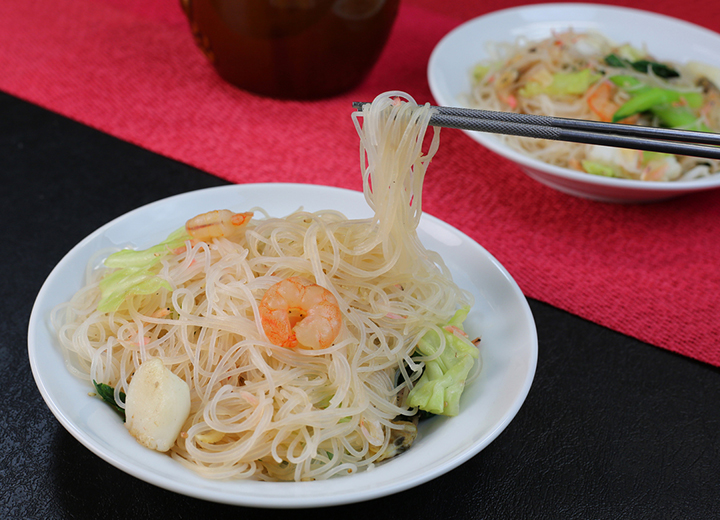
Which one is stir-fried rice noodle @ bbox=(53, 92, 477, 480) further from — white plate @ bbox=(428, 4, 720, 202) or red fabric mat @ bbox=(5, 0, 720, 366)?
white plate @ bbox=(428, 4, 720, 202)

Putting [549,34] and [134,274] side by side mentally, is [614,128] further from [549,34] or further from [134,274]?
[549,34]

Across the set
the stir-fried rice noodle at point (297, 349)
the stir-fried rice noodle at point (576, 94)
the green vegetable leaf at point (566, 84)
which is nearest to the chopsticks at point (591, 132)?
the stir-fried rice noodle at point (297, 349)

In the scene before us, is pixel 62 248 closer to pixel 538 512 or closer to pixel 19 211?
pixel 19 211

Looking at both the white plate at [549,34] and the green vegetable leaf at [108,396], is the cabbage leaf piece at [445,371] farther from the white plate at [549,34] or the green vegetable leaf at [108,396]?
the white plate at [549,34]

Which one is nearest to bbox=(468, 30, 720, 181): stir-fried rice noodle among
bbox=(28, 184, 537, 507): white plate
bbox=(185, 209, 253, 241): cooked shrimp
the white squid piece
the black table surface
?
the black table surface

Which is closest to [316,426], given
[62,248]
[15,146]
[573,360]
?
[573,360]

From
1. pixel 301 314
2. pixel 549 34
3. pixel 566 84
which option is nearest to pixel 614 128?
pixel 301 314
